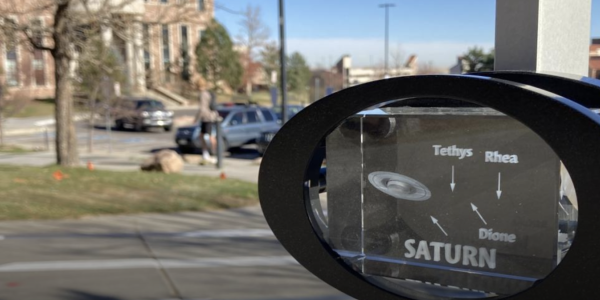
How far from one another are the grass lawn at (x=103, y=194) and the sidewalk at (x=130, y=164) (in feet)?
7.44

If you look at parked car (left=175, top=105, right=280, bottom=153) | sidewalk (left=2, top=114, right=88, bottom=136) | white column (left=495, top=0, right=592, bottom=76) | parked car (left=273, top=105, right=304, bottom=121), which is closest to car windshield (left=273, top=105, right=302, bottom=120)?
parked car (left=273, top=105, right=304, bottom=121)

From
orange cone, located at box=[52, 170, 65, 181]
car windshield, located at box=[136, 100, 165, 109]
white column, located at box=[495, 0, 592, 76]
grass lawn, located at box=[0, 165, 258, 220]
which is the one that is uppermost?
white column, located at box=[495, 0, 592, 76]

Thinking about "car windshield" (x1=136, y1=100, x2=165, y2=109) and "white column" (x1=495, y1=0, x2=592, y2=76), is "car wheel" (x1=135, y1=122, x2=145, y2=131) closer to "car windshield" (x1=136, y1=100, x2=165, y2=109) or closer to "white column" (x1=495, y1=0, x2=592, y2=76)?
"car windshield" (x1=136, y1=100, x2=165, y2=109)

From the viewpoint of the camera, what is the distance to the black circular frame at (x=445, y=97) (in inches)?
62.0

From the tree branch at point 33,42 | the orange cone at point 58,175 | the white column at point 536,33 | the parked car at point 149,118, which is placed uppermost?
the tree branch at point 33,42

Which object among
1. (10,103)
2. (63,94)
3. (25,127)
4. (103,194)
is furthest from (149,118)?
(103,194)

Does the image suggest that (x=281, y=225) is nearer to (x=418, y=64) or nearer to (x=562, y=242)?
(x=562, y=242)

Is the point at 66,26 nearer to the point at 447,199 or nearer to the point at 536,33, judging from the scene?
the point at 536,33

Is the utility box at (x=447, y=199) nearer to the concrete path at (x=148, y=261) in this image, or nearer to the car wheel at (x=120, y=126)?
the concrete path at (x=148, y=261)

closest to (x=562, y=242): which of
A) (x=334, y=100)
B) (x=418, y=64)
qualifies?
(x=334, y=100)

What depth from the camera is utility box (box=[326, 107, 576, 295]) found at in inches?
69.7

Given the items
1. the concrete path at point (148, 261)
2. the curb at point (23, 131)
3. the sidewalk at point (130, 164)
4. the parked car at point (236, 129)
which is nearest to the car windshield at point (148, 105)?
the curb at point (23, 131)

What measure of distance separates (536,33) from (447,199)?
0.98 m

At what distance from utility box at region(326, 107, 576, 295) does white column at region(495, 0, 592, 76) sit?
813mm
